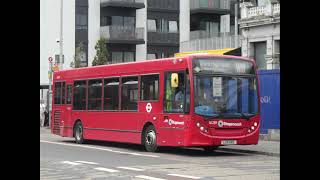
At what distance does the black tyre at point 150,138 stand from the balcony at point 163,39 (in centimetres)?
3646

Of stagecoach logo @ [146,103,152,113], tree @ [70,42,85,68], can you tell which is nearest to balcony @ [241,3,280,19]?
tree @ [70,42,85,68]

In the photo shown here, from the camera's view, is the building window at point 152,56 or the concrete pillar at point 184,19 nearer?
the building window at point 152,56

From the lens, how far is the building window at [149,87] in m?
17.8

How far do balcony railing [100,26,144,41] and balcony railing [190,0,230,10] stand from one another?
6152 millimetres

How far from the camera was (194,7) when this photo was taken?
5653 cm

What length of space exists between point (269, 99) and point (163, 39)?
32698 mm

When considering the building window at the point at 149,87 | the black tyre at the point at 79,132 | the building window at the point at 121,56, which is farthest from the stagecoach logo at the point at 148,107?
the building window at the point at 121,56

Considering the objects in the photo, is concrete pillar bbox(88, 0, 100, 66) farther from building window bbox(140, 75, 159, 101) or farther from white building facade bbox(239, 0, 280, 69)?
building window bbox(140, 75, 159, 101)

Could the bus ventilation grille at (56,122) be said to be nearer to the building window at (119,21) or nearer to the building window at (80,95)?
the building window at (80,95)

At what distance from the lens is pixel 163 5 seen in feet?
182

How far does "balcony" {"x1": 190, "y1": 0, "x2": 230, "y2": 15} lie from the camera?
184 feet
